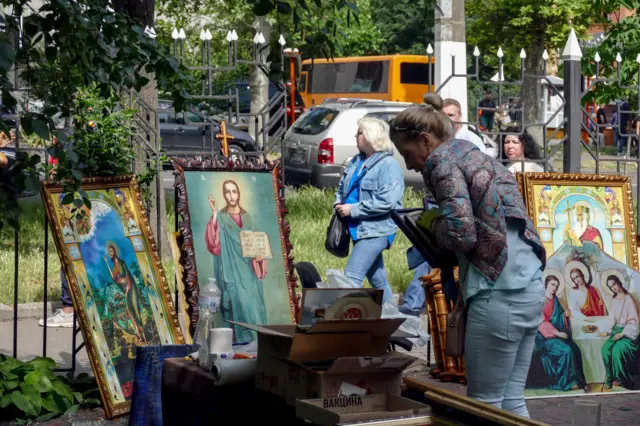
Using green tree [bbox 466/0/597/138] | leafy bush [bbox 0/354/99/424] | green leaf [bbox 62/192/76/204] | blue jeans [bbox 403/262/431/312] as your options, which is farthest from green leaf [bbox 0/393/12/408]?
green tree [bbox 466/0/597/138]

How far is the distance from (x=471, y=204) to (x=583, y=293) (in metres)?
3.29

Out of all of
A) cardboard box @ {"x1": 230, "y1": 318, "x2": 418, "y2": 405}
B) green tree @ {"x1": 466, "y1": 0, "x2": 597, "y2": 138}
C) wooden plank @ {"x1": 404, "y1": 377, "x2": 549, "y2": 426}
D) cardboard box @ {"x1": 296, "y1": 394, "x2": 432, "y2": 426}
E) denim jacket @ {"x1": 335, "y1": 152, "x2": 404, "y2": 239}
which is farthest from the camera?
green tree @ {"x1": 466, "y1": 0, "x2": 597, "y2": 138}

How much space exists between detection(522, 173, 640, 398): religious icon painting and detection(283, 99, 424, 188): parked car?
1068cm

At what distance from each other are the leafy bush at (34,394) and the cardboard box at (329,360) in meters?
2.42

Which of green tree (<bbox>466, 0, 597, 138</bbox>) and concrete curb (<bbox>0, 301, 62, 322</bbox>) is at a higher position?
green tree (<bbox>466, 0, 597, 138</bbox>)

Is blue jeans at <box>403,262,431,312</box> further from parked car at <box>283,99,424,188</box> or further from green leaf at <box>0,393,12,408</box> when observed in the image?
parked car at <box>283,99,424,188</box>

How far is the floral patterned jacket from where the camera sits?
461 cm

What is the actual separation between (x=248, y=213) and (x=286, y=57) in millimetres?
1057

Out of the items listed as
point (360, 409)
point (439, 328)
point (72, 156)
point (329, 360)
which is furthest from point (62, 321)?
point (360, 409)

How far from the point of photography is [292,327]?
16.4ft

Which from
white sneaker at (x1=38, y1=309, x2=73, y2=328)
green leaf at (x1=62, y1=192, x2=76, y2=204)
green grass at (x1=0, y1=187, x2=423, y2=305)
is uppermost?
green leaf at (x1=62, y1=192, x2=76, y2=204)

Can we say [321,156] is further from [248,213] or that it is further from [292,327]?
[292,327]

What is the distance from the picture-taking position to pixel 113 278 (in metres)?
6.82

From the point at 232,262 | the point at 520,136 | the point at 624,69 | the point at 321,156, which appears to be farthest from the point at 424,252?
the point at 321,156
